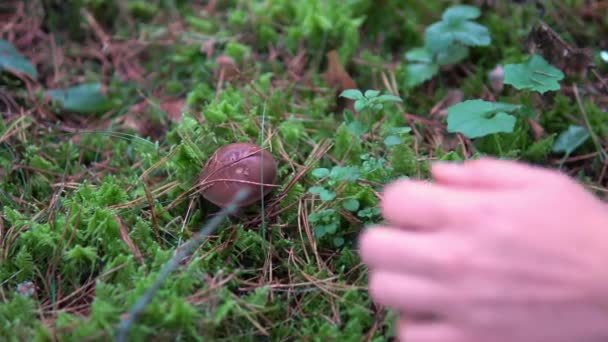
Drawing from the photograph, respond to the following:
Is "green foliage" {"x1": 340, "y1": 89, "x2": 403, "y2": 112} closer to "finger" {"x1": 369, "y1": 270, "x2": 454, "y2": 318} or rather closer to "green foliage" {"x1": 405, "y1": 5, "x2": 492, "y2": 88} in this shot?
"green foliage" {"x1": 405, "y1": 5, "x2": 492, "y2": 88}

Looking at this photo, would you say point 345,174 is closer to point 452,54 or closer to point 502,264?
point 502,264

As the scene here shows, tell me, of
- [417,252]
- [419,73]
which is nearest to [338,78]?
[419,73]

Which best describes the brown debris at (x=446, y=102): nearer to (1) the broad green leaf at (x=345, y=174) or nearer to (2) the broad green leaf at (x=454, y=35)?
(2) the broad green leaf at (x=454, y=35)

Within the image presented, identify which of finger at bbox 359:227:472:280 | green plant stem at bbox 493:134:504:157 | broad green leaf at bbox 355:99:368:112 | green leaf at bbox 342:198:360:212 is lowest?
green plant stem at bbox 493:134:504:157

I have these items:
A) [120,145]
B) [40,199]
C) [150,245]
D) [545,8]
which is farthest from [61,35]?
[545,8]

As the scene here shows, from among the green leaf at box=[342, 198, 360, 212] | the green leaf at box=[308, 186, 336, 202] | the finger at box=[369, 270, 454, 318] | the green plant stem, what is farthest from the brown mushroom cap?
the green plant stem

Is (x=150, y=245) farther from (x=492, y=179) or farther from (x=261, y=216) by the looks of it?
(x=492, y=179)
